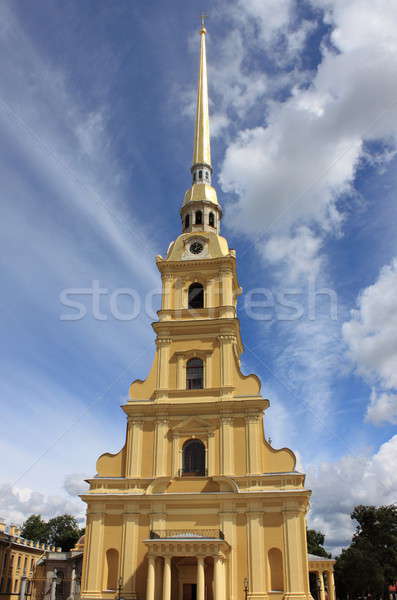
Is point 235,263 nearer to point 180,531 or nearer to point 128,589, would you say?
point 180,531

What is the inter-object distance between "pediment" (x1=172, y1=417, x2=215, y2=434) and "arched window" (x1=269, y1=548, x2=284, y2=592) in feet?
24.0

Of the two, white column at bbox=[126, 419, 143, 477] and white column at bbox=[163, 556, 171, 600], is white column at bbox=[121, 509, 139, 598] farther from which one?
white column at bbox=[163, 556, 171, 600]

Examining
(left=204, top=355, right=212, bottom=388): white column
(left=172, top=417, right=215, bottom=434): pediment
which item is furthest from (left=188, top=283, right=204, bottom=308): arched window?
(left=172, top=417, right=215, bottom=434): pediment

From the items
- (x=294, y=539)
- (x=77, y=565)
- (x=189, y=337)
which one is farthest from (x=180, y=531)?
(x=77, y=565)

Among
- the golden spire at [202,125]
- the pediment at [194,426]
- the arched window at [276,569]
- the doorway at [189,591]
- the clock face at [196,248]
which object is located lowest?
the doorway at [189,591]

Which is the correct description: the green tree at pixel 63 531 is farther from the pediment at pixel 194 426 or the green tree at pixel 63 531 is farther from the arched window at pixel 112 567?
the pediment at pixel 194 426

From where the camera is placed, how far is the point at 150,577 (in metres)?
26.2

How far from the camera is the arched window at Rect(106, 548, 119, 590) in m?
28.3

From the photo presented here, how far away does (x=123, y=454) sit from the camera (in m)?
31.7

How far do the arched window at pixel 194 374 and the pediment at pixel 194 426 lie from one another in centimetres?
220

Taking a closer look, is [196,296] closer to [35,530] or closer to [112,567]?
[112,567]

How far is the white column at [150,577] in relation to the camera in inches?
1018

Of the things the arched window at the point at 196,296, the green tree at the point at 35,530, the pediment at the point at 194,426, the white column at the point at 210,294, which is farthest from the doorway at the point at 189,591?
the green tree at the point at 35,530

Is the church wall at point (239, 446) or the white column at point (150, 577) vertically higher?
the church wall at point (239, 446)
